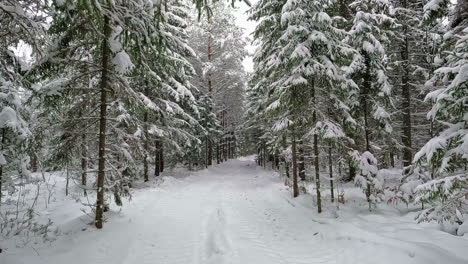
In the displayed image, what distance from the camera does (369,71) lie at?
12.1 meters

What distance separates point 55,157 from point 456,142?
33.7 feet

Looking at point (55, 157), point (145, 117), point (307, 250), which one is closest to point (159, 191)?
point (145, 117)

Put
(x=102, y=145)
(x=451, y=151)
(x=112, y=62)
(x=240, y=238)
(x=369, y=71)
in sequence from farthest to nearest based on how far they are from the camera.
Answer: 1. (x=369, y=71)
2. (x=102, y=145)
3. (x=240, y=238)
4. (x=112, y=62)
5. (x=451, y=151)

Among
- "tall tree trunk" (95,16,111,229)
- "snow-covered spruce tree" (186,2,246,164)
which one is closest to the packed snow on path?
"tall tree trunk" (95,16,111,229)

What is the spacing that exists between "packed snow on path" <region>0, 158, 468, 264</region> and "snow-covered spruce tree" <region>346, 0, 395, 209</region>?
5.61ft

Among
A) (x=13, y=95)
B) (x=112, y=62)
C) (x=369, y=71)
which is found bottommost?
(x=13, y=95)

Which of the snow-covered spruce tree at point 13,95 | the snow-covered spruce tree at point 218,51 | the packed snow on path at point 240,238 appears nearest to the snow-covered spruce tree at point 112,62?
the snow-covered spruce tree at point 13,95

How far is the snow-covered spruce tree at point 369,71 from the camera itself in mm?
10898

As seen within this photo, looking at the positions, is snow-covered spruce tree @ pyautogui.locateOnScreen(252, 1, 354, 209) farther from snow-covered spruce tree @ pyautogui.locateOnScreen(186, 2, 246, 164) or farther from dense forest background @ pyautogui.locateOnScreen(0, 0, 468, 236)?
snow-covered spruce tree @ pyautogui.locateOnScreen(186, 2, 246, 164)

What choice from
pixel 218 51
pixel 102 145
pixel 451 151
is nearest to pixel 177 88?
pixel 102 145

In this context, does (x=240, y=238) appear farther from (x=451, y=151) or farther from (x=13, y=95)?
(x=13, y=95)

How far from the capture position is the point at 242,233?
27.7 ft

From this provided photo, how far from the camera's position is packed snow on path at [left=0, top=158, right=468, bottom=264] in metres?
6.09

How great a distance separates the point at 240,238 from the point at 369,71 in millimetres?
9169
